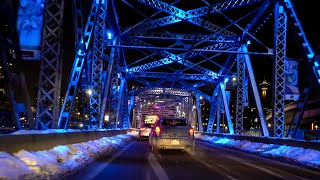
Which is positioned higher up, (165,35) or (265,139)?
(165,35)

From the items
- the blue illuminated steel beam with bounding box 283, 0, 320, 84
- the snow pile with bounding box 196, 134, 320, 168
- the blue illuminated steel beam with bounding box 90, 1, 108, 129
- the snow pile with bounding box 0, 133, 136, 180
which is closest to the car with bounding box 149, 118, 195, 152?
Answer: the snow pile with bounding box 196, 134, 320, 168

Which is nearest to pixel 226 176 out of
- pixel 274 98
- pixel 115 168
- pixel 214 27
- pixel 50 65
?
pixel 115 168

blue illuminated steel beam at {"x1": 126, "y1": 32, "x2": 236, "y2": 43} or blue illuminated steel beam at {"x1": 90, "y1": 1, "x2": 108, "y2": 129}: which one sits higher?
blue illuminated steel beam at {"x1": 126, "y1": 32, "x2": 236, "y2": 43}

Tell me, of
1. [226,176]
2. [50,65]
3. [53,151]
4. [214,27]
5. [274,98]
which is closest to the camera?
[226,176]

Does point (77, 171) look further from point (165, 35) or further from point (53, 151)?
point (165, 35)

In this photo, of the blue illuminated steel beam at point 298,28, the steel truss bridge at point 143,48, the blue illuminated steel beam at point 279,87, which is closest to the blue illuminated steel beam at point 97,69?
the steel truss bridge at point 143,48

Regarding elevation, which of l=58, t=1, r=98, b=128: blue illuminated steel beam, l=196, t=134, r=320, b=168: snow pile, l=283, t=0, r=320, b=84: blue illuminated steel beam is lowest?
l=196, t=134, r=320, b=168: snow pile

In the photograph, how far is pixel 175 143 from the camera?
21.3m

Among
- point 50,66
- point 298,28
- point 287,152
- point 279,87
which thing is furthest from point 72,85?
point 298,28

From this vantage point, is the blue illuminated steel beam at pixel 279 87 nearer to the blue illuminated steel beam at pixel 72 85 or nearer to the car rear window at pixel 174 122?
the car rear window at pixel 174 122

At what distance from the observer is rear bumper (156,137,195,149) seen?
21297mm

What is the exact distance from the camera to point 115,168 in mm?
13742

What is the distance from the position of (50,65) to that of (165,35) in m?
23.6

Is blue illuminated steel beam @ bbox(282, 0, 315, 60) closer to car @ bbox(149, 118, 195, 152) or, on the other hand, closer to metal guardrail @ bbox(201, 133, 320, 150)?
metal guardrail @ bbox(201, 133, 320, 150)
